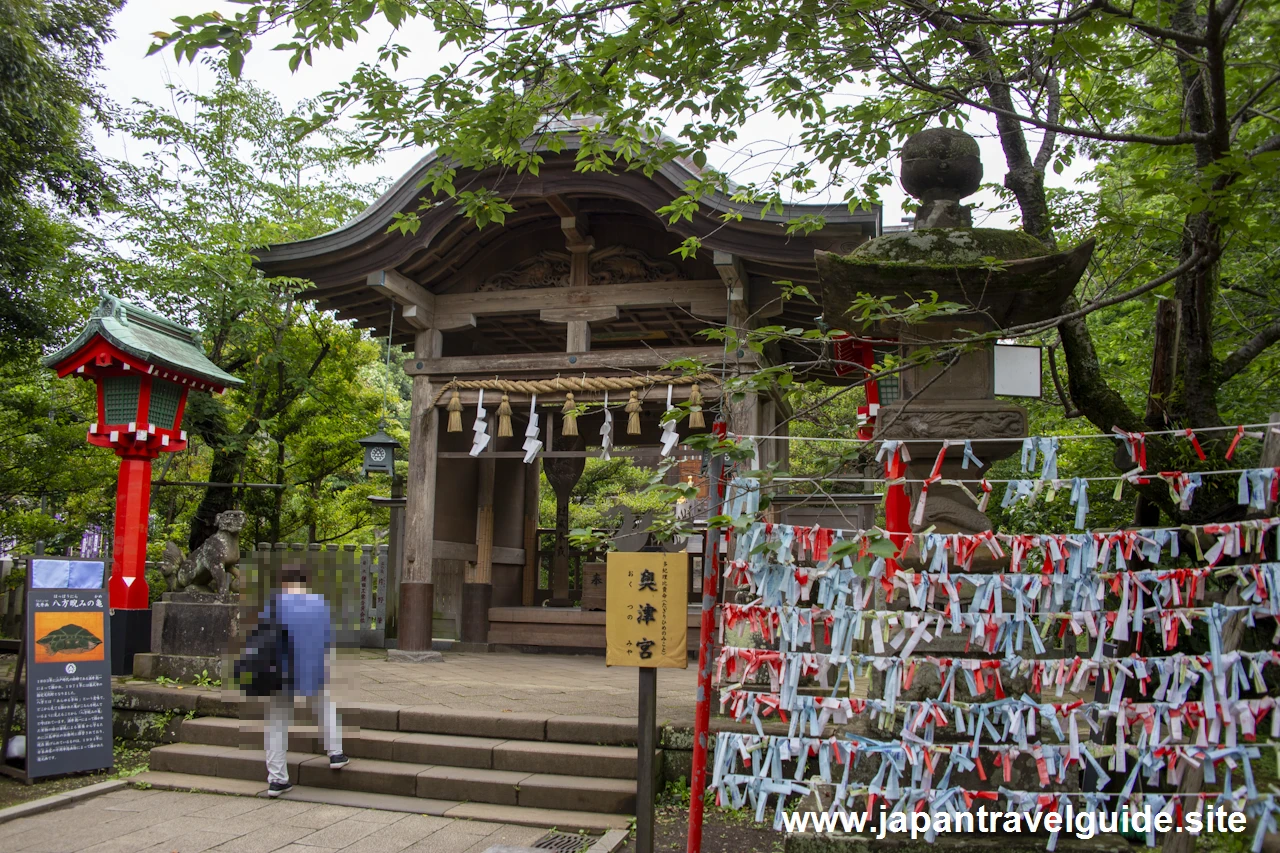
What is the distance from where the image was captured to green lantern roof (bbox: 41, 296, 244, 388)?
8.58 metres

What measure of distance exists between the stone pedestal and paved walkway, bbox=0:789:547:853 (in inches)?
77.9

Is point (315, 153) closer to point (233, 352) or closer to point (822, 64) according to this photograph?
point (233, 352)

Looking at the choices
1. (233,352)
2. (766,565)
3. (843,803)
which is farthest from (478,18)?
(233,352)

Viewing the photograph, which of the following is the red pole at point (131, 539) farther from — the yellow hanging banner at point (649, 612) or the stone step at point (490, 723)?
the yellow hanging banner at point (649, 612)

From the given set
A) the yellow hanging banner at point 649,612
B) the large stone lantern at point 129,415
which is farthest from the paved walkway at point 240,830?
the large stone lantern at point 129,415

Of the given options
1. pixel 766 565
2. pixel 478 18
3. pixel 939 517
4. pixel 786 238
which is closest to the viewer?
pixel 766 565

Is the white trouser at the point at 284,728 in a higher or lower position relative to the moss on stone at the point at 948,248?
lower

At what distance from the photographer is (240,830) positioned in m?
5.39

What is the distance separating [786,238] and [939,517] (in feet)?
16.0

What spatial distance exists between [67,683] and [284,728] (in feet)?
6.87

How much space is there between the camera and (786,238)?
30.0 feet

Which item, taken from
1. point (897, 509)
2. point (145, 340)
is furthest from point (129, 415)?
point (897, 509)

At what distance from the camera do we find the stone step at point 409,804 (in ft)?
17.9

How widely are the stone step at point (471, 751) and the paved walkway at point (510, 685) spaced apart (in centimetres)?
44
